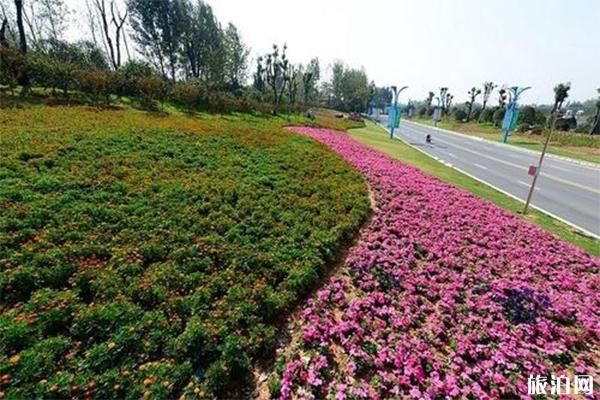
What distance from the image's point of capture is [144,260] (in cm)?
518

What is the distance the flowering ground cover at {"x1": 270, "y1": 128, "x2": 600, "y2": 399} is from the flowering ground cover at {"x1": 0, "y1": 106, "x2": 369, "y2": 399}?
0.68 metres

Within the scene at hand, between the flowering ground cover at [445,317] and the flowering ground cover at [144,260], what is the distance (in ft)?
2.25

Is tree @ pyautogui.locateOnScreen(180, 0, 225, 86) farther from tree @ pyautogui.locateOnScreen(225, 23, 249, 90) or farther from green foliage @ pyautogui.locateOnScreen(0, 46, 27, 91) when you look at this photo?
green foliage @ pyautogui.locateOnScreen(0, 46, 27, 91)

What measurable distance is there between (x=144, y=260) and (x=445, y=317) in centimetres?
526

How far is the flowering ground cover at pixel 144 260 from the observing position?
11.3ft

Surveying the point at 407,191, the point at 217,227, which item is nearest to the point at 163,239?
the point at 217,227

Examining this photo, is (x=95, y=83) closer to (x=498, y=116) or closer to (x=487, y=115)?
(x=498, y=116)

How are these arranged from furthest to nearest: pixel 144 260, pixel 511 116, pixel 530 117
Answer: pixel 530 117
pixel 511 116
pixel 144 260

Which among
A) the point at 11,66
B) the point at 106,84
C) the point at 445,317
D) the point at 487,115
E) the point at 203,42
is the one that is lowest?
the point at 445,317

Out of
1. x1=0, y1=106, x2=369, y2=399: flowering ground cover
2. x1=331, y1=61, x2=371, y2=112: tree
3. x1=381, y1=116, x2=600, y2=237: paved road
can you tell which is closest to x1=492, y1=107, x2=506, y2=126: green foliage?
x1=331, y1=61, x2=371, y2=112: tree

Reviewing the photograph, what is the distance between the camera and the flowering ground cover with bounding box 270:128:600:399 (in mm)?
3945

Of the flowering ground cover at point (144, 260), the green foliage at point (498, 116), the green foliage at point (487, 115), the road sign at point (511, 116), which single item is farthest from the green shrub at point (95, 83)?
the green foliage at point (487, 115)

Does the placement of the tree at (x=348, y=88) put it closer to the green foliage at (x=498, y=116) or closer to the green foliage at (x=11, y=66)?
the green foliage at (x=498, y=116)

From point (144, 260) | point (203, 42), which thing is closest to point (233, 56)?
point (203, 42)
